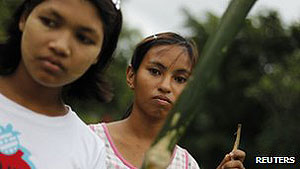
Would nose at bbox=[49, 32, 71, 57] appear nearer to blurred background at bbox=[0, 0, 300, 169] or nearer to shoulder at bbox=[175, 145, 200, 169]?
shoulder at bbox=[175, 145, 200, 169]

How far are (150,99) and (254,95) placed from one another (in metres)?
8.06

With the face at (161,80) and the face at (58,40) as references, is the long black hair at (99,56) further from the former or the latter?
the face at (161,80)

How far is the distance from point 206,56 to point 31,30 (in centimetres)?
41

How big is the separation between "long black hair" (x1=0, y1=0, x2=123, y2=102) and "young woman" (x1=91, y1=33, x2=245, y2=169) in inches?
9.9

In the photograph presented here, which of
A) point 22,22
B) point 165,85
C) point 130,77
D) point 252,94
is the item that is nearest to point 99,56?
point 22,22

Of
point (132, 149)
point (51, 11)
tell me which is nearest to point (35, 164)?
point (51, 11)

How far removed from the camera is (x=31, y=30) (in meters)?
1.08

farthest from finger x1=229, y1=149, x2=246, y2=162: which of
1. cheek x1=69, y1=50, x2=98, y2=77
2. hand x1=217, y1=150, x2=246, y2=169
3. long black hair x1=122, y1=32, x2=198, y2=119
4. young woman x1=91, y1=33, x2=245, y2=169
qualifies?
cheek x1=69, y1=50, x2=98, y2=77

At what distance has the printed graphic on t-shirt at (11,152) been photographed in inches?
43.6

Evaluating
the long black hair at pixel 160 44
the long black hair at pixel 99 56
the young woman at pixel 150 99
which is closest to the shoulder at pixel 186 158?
the young woman at pixel 150 99

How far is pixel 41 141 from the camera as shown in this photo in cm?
118

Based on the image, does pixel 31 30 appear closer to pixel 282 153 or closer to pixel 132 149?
pixel 132 149

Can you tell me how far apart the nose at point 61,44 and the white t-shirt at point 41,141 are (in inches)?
6.4

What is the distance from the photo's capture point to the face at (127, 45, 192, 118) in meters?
1.72
